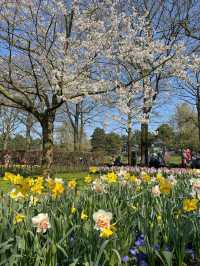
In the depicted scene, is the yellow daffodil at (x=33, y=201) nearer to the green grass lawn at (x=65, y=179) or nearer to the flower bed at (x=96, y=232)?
the flower bed at (x=96, y=232)

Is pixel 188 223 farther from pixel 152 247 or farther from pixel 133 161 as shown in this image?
pixel 133 161

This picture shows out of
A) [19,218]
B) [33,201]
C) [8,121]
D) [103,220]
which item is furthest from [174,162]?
[103,220]

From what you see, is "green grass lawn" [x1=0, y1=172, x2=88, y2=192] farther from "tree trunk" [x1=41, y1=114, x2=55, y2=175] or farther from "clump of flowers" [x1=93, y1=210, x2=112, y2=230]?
"clump of flowers" [x1=93, y1=210, x2=112, y2=230]

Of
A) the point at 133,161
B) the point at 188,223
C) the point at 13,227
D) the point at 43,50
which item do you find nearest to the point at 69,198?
the point at 13,227

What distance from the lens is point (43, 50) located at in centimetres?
1149

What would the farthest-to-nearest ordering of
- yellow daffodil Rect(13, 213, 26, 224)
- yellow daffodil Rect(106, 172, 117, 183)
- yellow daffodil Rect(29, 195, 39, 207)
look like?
yellow daffodil Rect(106, 172, 117, 183) < yellow daffodil Rect(29, 195, 39, 207) < yellow daffodil Rect(13, 213, 26, 224)

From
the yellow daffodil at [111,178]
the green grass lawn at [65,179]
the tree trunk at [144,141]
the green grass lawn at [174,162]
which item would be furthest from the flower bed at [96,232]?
the green grass lawn at [174,162]

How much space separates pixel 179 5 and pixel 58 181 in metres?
15.9

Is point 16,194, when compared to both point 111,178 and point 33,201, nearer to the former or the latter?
point 33,201

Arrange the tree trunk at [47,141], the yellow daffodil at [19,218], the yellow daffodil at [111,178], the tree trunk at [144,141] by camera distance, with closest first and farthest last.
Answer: the yellow daffodil at [19,218] < the yellow daffodil at [111,178] < the tree trunk at [47,141] < the tree trunk at [144,141]

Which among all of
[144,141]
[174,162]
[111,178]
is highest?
[144,141]

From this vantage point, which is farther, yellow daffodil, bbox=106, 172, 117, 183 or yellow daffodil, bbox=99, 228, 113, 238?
yellow daffodil, bbox=106, 172, 117, 183

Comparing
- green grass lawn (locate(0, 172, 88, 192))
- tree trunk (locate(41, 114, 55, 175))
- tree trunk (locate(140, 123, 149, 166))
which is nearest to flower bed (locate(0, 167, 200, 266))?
green grass lawn (locate(0, 172, 88, 192))

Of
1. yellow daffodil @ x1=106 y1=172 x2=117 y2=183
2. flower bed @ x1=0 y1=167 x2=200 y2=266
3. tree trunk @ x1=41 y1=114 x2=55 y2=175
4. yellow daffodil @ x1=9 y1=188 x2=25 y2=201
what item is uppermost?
tree trunk @ x1=41 y1=114 x2=55 y2=175
